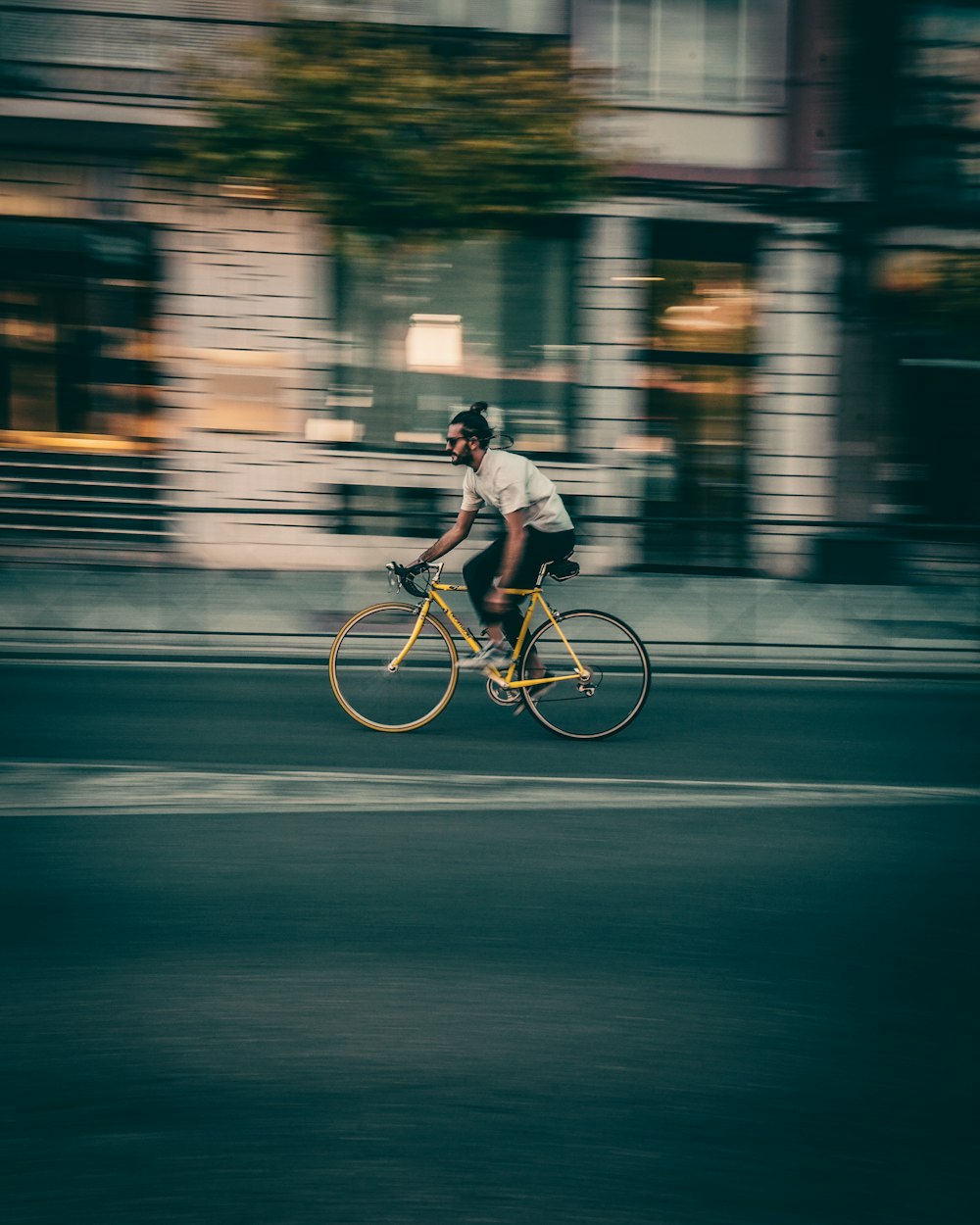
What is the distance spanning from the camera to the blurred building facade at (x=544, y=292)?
647 inches

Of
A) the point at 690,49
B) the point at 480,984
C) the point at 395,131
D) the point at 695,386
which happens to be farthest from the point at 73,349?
the point at 480,984

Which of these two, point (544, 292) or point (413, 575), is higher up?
point (544, 292)

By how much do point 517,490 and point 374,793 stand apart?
1984 millimetres

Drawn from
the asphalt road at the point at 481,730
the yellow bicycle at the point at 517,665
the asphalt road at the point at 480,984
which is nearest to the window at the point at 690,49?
the asphalt road at the point at 481,730

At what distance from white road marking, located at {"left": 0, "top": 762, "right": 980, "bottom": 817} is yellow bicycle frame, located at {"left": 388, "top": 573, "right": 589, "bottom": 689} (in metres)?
1.01

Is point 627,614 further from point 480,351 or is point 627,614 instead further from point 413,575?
point 480,351

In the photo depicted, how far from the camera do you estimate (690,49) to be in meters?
17.0

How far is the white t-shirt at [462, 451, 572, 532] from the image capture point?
25.1 ft

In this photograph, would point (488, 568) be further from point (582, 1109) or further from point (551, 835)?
point (582, 1109)

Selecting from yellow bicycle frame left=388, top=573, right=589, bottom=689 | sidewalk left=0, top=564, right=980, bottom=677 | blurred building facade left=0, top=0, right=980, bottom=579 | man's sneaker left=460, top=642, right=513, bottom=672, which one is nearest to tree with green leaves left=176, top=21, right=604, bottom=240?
blurred building facade left=0, top=0, right=980, bottom=579

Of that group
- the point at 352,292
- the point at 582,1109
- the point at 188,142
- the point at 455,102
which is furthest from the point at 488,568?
the point at 352,292

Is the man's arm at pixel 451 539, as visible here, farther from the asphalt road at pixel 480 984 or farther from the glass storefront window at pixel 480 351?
the glass storefront window at pixel 480 351

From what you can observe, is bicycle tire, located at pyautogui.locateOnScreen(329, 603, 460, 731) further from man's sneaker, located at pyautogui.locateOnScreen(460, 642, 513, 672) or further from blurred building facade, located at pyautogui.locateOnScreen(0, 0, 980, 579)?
blurred building facade, located at pyautogui.locateOnScreen(0, 0, 980, 579)

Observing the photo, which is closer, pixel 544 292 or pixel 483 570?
pixel 483 570
